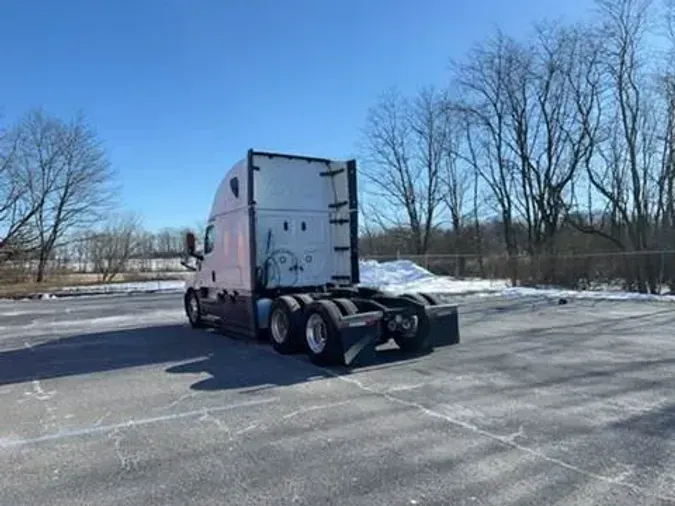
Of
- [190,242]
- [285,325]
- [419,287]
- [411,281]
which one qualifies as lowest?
[419,287]

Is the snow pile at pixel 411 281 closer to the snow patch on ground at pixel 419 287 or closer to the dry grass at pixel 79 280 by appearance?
the snow patch on ground at pixel 419 287

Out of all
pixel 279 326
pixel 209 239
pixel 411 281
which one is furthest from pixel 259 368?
pixel 411 281

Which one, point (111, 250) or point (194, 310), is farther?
point (111, 250)

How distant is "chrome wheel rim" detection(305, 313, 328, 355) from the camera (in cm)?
854

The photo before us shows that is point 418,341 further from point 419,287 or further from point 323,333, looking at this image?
point 419,287

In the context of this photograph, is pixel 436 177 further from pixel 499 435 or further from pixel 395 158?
pixel 499 435

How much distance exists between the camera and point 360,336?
8242 millimetres

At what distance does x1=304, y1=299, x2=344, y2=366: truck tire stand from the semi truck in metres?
0.03

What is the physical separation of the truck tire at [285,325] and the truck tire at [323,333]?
0.26 meters

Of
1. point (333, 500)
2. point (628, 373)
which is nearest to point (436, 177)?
point (628, 373)

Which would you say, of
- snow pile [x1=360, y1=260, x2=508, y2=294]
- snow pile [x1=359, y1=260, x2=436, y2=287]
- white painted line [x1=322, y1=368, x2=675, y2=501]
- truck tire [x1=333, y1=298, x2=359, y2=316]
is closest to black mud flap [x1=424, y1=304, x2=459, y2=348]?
truck tire [x1=333, y1=298, x2=359, y2=316]

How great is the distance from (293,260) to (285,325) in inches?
77.9

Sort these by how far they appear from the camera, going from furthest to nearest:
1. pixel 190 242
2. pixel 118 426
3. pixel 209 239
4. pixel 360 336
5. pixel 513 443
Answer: pixel 190 242 → pixel 209 239 → pixel 360 336 → pixel 118 426 → pixel 513 443

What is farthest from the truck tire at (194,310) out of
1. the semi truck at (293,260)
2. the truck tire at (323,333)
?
the truck tire at (323,333)
